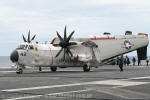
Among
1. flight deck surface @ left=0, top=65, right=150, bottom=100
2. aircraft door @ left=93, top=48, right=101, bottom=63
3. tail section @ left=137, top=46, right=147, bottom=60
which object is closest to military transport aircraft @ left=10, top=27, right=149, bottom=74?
aircraft door @ left=93, top=48, right=101, bottom=63

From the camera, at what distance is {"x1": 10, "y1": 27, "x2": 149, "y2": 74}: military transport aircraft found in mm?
33844

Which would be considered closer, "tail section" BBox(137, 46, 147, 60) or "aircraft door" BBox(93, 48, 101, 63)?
"aircraft door" BBox(93, 48, 101, 63)

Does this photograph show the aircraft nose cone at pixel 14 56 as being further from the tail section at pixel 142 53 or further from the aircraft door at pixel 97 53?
the tail section at pixel 142 53

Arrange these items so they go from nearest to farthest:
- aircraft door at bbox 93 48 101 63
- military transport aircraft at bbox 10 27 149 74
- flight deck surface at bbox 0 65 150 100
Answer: flight deck surface at bbox 0 65 150 100
military transport aircraft at bbox 10 27 149 74
aircraft door at bbox 93 48 101 63

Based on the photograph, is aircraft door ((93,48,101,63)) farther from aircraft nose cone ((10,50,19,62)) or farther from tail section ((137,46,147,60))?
aircraft nose cone ((10,50,19,62))

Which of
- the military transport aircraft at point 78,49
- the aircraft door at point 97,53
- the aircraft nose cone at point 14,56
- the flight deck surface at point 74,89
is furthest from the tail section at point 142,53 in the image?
the flight deck surface at point 74,89

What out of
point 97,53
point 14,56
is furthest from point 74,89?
point 97,53

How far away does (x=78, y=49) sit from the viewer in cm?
3869

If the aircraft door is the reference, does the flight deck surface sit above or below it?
below

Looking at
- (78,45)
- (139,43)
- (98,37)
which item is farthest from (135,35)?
(78,45)

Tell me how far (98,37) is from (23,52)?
11179 mm

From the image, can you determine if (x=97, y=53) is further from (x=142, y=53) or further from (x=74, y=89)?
(x=74, y=89)

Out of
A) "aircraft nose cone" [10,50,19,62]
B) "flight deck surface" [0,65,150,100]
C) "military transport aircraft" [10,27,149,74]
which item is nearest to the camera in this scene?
"flight deck surface" [0,65,150,100]

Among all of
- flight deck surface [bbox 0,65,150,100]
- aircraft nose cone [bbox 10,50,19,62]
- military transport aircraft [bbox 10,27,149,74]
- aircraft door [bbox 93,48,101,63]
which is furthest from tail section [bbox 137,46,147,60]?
flight deck surface [bbox 0,65,150,100]
